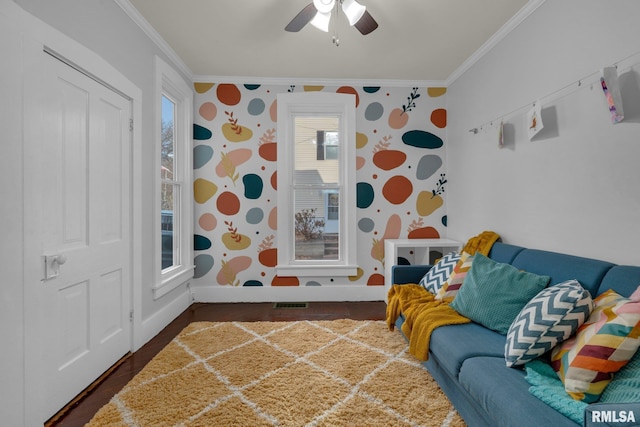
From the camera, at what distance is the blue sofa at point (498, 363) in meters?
1.22

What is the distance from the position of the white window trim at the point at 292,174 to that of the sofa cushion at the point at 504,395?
2.30 metres

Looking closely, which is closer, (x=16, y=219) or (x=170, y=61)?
(x=16, y=219)

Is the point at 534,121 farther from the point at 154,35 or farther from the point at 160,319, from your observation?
the point at 160,319

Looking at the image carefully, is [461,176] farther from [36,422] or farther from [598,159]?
[36,422]

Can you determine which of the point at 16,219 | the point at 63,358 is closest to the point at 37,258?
the point at 16,219

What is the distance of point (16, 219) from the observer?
147cm

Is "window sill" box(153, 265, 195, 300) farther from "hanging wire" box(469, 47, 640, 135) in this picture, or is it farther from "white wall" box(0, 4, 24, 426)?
"hanging wire" box(469, 47, 640, 135)

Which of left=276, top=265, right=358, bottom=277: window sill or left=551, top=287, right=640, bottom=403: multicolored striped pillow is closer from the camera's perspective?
left=551, top=287, right=640, bottom=403: multicolored striped pillow

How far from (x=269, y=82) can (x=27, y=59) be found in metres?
2.49

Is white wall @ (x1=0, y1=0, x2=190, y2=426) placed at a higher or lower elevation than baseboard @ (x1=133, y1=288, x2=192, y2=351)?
higher

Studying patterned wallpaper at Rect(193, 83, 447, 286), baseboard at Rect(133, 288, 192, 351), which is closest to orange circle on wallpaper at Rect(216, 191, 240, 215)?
patterned wallpaper at Rect(193, 83, 447, 286)

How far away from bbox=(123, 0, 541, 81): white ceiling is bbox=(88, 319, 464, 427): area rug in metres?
2.66

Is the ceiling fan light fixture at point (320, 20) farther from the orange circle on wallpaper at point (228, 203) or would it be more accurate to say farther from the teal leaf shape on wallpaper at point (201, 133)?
the orange circle on wallpaper at point (228, 203)

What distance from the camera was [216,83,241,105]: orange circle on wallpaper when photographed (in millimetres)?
3730
